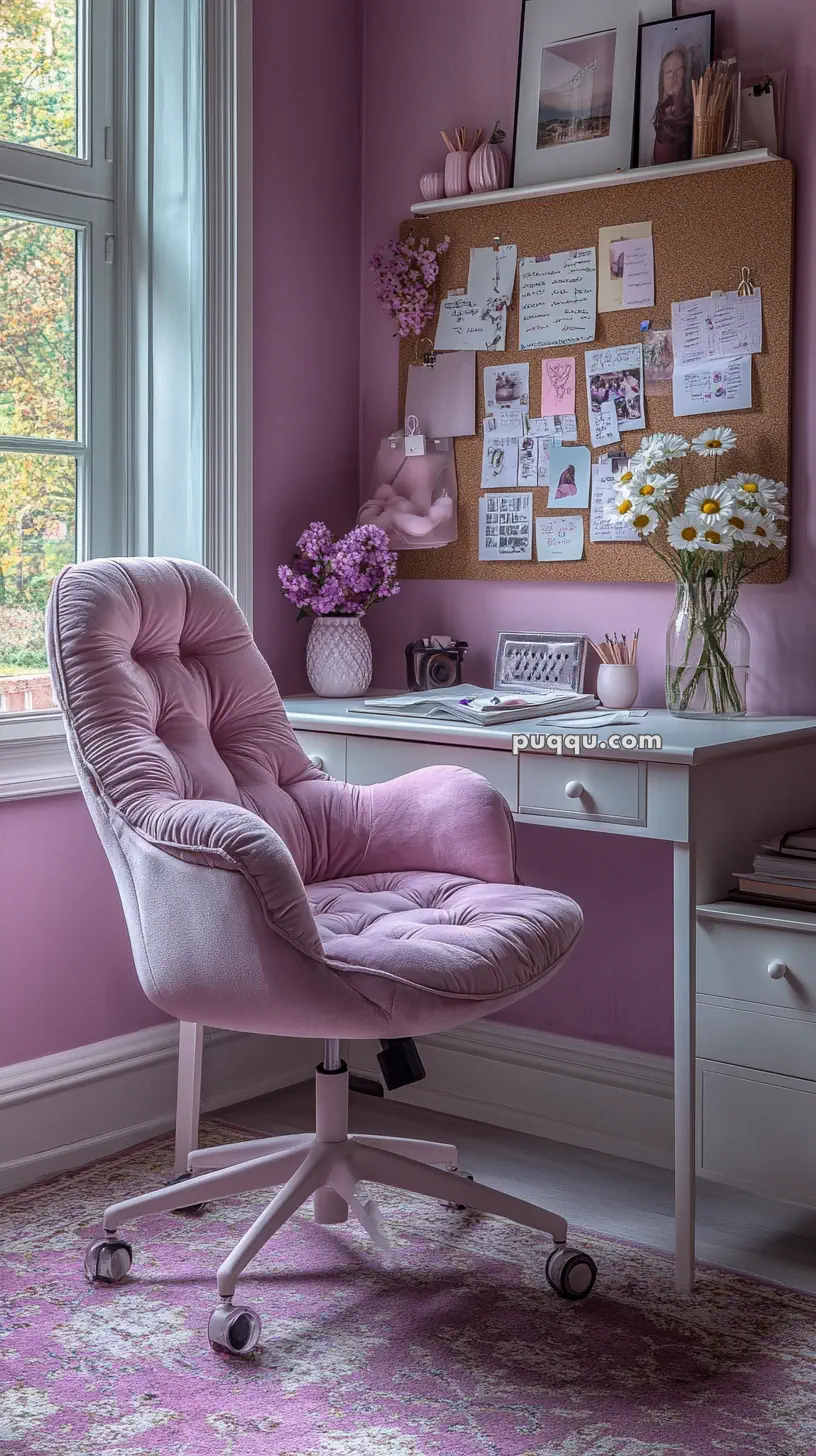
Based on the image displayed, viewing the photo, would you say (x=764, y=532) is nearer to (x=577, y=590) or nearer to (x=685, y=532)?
(x=685, y=532)

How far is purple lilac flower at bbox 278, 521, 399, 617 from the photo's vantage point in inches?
110

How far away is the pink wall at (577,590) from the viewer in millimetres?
2457

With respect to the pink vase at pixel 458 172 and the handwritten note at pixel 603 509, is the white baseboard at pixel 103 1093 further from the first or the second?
the pink vase at pixel 458 172

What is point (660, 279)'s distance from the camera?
262cm

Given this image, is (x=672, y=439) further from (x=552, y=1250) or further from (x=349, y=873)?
(x=552, y=1250)

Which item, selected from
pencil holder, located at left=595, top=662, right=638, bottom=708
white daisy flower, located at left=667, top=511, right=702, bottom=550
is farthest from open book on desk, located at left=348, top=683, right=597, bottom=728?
white daisy flower, located at left=667, top=511, right=702, bottom=550

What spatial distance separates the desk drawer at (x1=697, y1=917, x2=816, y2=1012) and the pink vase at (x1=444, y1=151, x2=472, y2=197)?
1.57m

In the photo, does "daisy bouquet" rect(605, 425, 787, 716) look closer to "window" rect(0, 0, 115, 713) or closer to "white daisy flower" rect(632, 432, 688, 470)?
"white daisy flower" rect(632, 432, 688, 470)

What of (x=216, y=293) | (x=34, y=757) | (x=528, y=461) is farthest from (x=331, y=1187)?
(x=216, y=293)

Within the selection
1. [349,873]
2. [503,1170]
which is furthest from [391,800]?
[503,1170]

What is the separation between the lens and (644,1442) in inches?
65.9

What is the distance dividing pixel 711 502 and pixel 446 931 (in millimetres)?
909

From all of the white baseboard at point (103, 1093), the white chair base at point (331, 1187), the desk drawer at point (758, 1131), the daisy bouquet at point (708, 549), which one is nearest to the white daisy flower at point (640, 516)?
the daisy bouquet at point (708, 549)

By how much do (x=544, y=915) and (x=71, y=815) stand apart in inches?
38.2
